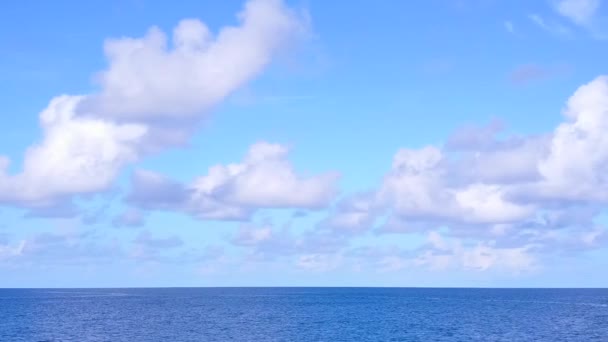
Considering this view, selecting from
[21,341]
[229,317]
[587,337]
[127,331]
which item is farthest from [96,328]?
[587,337]

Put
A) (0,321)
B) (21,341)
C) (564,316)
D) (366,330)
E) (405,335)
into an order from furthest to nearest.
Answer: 1. (564,316)
2. (0,321)
3. (366,330)
4. (405,335)
5. (21,341)

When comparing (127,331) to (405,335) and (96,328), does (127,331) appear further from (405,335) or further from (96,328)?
(405,335)

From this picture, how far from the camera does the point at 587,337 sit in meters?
125

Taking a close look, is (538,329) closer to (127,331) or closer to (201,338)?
(201,338)

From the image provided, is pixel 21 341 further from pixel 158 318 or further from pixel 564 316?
pixel 564 316

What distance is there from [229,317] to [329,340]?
6027 cm

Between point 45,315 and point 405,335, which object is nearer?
point 405,335

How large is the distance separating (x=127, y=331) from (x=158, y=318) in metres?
36.8

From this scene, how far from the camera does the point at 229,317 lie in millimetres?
175125

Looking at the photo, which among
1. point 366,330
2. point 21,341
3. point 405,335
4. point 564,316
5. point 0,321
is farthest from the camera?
point 564,316

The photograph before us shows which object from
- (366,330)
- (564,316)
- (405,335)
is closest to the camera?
(405,335)

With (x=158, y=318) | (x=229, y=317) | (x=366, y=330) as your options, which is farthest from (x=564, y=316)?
(x=158, y=318)

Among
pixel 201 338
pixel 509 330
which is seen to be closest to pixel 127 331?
pixel 201 338

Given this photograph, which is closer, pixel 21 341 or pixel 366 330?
pixel 21 341
